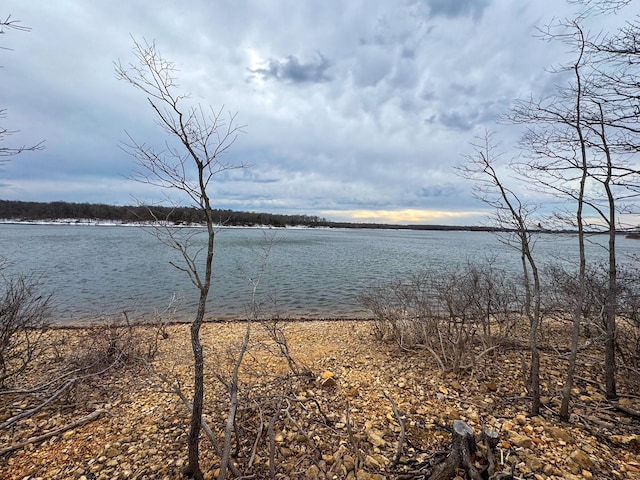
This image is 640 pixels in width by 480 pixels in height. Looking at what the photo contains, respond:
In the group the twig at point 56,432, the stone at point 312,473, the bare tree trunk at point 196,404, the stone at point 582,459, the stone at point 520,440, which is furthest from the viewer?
the twig at point 56,432

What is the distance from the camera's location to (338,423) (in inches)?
171

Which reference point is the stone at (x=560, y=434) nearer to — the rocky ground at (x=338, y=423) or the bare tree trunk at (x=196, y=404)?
the rocky ground at (x=338, y=423)

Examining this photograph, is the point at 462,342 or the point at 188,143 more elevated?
the point at 188,143

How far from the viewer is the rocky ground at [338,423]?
3.52m

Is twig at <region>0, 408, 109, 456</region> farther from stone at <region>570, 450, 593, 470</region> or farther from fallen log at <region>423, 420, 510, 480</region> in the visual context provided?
stone at <region>570, 450, 593, 470</region>

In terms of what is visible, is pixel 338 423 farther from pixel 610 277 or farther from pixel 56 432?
pixel 610 277

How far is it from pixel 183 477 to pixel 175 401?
187 centimetres

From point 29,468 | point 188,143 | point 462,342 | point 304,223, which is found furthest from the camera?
point 304,223

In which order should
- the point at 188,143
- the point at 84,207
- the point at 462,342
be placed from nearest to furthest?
the point at 188,143 → the point at 462,342 → the point at 84,207

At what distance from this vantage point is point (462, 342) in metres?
6.02

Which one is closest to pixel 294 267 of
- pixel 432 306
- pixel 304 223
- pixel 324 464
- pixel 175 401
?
pixel 432 306

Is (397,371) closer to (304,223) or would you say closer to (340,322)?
(340,322)

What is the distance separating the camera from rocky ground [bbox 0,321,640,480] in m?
3.52

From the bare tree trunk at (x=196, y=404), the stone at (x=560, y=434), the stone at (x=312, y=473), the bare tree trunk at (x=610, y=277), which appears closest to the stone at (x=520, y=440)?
the stone at (x=560, y=434)
